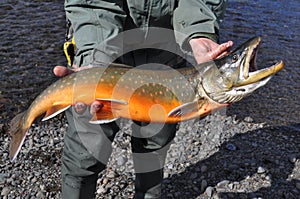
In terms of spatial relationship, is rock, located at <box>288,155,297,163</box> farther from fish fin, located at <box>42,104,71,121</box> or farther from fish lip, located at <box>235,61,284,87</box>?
fish fin, located at <box>42,104,71,121</box>

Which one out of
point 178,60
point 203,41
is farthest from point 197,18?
point 178,60

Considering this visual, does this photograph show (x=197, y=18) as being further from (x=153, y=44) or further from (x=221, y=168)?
(x=221, y=168)

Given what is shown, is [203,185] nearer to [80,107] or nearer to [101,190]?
[101,190]

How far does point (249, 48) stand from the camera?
2.56m

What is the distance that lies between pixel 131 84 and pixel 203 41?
648 millimetres

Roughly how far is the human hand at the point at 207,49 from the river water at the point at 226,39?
3797 millimetres

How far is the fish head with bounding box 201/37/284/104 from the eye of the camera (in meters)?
2.54

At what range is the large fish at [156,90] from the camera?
8.77 feet

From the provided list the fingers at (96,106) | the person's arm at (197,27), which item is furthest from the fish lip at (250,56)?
the fingers at (96,106)

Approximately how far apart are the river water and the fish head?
4.13m

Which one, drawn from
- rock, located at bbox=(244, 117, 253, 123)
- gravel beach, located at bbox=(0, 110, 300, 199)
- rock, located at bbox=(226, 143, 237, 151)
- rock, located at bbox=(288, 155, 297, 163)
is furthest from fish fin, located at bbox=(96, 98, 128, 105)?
rock, located at bbox=(244, 117, 253, 123)

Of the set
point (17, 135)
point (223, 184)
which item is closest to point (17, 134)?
point (17, 135)

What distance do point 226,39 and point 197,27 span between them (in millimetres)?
6152

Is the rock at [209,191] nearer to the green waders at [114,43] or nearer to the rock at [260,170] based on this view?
the rock at [260,170]
